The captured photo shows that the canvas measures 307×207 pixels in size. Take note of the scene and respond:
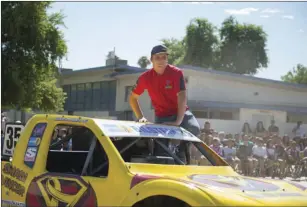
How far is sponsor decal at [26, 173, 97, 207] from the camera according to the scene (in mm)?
4352

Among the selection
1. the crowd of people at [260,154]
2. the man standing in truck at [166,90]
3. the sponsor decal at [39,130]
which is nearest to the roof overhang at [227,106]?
the crowd of people at [260,154]

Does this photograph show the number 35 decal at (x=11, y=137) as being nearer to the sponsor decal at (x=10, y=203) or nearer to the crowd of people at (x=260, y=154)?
the sponsor decal at (x=10, y=203)

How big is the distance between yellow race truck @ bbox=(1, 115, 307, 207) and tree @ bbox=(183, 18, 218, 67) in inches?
1898

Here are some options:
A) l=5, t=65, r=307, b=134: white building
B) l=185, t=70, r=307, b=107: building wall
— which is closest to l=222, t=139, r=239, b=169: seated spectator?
l=5, t=65, r=307, b=134: white building

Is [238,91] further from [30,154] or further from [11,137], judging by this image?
[30,154]

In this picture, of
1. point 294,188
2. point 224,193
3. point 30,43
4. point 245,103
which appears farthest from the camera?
point 245,103

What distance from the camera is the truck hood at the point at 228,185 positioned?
3.70 metres

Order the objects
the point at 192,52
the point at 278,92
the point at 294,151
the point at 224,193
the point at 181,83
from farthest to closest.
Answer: the point at 192,52 → the point at 278,92 → the point at 294,151 → the point at 181,83 → the point at 224,193

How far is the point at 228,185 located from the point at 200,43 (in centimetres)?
5044

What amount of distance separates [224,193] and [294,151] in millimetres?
12619

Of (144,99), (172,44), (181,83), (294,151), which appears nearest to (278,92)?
(144,99)

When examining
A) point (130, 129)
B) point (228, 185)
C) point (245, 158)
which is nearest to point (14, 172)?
point (130, 129)

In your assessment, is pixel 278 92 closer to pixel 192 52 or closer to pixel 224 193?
pixel 224 193

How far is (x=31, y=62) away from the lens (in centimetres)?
2267
